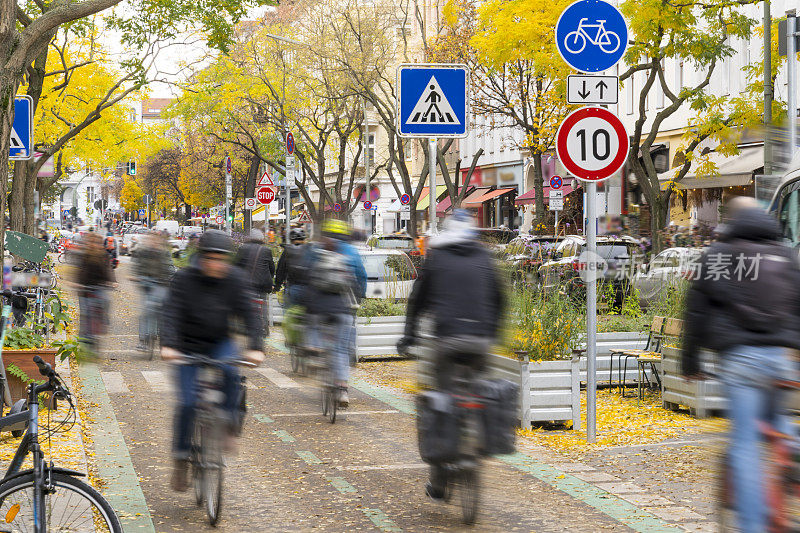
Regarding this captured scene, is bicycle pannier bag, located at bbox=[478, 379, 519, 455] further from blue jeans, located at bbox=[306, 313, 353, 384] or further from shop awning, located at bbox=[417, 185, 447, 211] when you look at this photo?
shop awning, located at bbox=[417, 185, 447, 211]

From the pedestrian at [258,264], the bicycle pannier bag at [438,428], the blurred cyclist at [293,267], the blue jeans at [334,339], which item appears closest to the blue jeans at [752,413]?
the bicycle pannier bag at [438,428]

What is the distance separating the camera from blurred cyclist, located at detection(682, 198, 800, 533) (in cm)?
557

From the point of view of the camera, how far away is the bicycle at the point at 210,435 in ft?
23.2

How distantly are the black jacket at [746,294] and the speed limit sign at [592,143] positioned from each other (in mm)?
3990

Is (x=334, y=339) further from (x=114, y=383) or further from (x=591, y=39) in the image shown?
(x=591, y=39)

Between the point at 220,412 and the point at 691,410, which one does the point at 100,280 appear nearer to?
the point at 691,410

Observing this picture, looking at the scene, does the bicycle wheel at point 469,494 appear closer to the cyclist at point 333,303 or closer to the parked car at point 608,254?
the cyclist at point 333,303

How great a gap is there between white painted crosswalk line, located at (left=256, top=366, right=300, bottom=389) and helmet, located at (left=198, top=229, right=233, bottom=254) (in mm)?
6927

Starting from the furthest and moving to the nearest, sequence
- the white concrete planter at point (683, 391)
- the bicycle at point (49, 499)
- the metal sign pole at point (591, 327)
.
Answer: the white concrete planter at point (683, 391) → the metal sign pole at point (591, 327) → the bicycle at point (49, 499)

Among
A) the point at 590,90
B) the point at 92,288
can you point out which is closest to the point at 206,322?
the point at 590,90

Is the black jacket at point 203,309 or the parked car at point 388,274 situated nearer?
the black jacket at point 203,309

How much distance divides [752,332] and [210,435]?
10.9ft

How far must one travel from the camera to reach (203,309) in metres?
7.23

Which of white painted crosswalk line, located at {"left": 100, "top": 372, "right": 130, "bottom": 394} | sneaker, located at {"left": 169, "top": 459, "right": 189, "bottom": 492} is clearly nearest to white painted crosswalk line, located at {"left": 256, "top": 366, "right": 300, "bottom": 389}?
white painted crosswalk line, located at {"left": 100, "top": 372, "right": 130, "bottom": 394}
